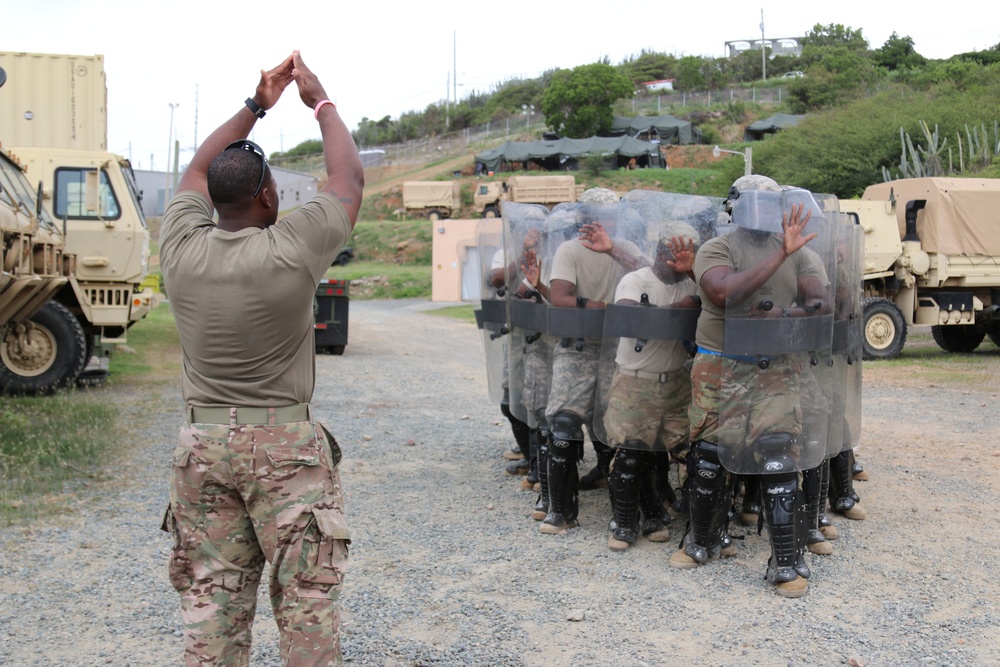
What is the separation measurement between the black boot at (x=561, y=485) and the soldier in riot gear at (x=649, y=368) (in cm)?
34

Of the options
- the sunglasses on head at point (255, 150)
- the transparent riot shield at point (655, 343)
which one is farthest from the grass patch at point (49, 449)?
the sunglasses on head at point (255, 150)

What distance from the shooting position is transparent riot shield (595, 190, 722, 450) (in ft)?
17.5

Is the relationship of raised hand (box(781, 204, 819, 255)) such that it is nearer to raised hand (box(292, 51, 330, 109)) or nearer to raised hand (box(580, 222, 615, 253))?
raised hand (box(580, 222, 615, 253))

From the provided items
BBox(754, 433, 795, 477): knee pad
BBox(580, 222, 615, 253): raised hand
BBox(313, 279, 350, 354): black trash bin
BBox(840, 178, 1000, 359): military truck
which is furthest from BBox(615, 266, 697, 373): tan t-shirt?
BBox(313, 279, 350, 354): black trash bin

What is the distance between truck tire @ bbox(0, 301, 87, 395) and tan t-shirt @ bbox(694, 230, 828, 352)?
8.16 metres

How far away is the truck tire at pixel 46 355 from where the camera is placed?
35.0ft

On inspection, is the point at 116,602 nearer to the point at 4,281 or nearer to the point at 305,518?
the point at 305,518

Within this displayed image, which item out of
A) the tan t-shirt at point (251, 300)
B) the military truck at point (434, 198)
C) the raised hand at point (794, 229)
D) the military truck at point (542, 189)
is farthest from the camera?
the military truck at point (434, 198)

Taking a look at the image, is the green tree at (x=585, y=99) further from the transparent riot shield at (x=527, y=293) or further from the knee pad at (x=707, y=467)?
the knee pad at (x=707, y=467)

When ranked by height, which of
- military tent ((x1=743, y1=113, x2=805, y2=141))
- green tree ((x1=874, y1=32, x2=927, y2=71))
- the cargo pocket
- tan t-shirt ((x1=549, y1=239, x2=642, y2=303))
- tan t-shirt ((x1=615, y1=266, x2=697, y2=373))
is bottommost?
the cargo pocket

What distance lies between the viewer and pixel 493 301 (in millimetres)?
7500

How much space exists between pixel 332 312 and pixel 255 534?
41.8ft

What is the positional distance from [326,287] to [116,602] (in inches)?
438

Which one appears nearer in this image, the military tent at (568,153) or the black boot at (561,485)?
the black boot at (561,485)
